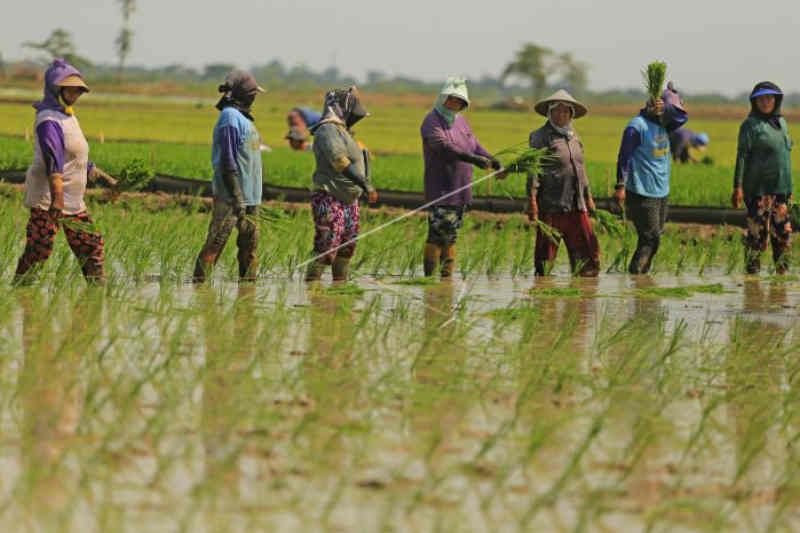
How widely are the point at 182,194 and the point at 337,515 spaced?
1213 centimetres

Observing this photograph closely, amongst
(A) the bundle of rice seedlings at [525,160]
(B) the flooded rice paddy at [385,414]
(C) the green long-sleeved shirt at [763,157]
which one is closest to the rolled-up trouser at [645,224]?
(C) the green long-sleeved shirt at [763,157]

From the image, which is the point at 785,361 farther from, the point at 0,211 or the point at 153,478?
the point at 0,211

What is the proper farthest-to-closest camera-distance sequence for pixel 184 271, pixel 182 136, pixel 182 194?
pixel 182 136
pixel 182 194
pixel 184 271

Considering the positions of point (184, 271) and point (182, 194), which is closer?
point (184, 271)

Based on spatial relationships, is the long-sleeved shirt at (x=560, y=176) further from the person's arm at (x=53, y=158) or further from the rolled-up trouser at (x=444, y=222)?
the person's arm at (x=53, y=158)

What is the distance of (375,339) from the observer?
7.01 metres

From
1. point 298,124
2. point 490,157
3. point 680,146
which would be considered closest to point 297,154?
point 298,124

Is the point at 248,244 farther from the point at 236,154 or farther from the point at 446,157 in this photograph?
the point at 446,157

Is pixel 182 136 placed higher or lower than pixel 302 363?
higher

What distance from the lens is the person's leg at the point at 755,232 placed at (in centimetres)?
1135

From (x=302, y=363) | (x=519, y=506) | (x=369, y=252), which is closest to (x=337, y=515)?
(x=519, y=506)

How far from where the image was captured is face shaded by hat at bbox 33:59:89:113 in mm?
8547

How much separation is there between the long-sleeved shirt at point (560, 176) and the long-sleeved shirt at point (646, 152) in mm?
379

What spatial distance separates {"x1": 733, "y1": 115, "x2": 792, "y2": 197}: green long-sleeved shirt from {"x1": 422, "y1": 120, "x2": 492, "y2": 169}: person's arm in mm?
2048
